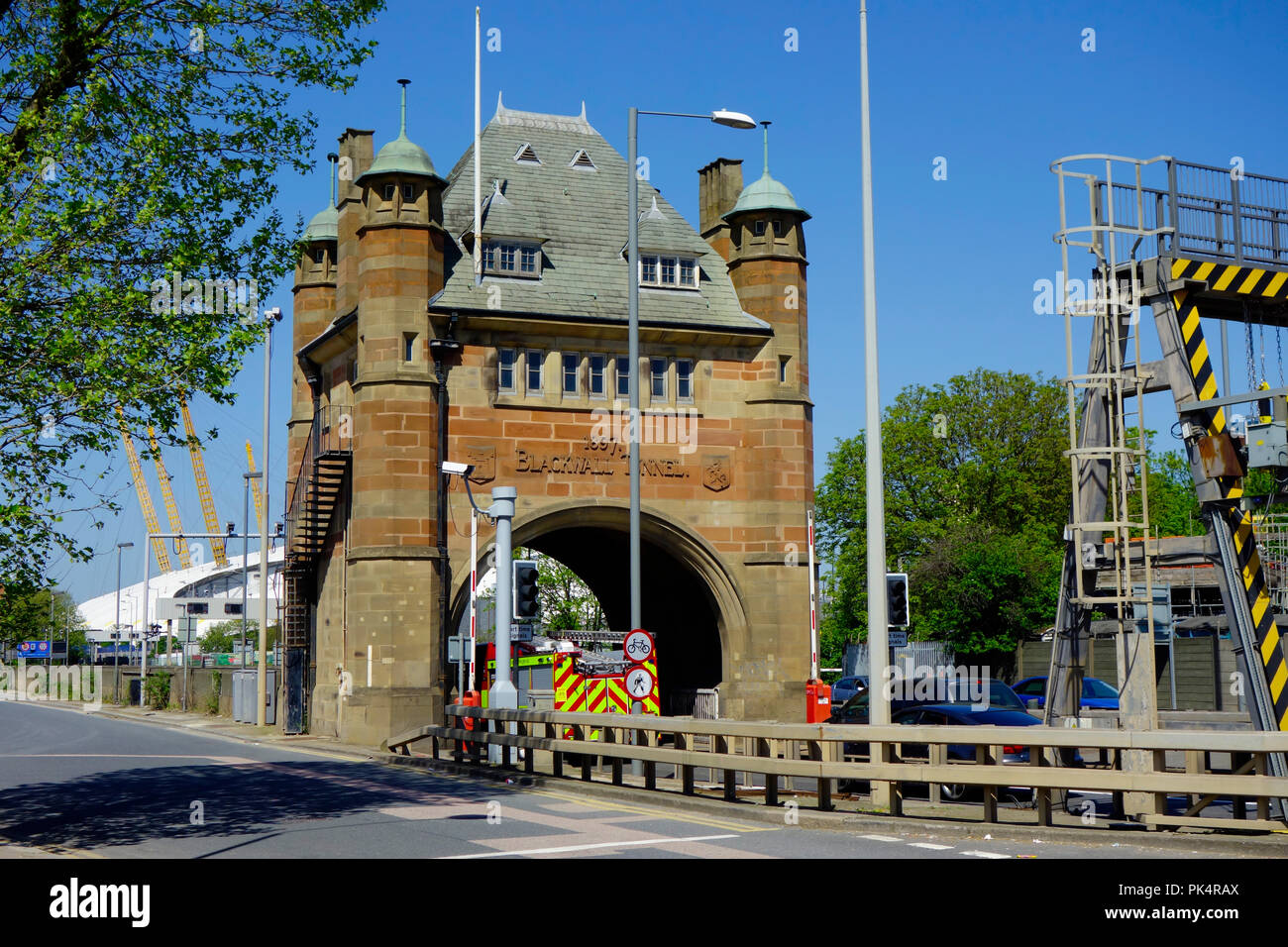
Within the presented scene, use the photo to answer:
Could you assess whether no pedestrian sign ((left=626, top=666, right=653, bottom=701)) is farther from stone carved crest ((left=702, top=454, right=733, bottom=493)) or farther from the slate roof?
the slate roof

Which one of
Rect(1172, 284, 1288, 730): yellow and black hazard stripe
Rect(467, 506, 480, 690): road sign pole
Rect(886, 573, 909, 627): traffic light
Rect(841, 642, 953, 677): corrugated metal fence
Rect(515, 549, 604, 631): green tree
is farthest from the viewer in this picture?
Rect(515, 549, 604, 631): green tree

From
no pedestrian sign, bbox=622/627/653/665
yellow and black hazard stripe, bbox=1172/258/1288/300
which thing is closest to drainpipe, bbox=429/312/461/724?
no pedestrian sign, bbox=622/627/653/665

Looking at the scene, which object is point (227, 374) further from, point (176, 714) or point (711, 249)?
point (176, 714)

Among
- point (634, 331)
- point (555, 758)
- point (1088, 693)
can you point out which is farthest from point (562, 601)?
point (555, 758)

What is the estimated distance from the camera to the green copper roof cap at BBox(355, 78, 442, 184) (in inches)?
1174

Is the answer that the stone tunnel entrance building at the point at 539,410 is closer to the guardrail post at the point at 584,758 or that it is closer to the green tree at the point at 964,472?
the guardrail post at the point at 584,758

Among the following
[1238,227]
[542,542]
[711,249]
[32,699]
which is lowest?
[32,699]

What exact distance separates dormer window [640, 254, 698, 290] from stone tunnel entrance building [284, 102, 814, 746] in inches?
2.0

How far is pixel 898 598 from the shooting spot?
17.0 m

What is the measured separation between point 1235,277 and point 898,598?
19.0 feet

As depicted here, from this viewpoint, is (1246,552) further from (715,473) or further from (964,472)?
(964,472)
